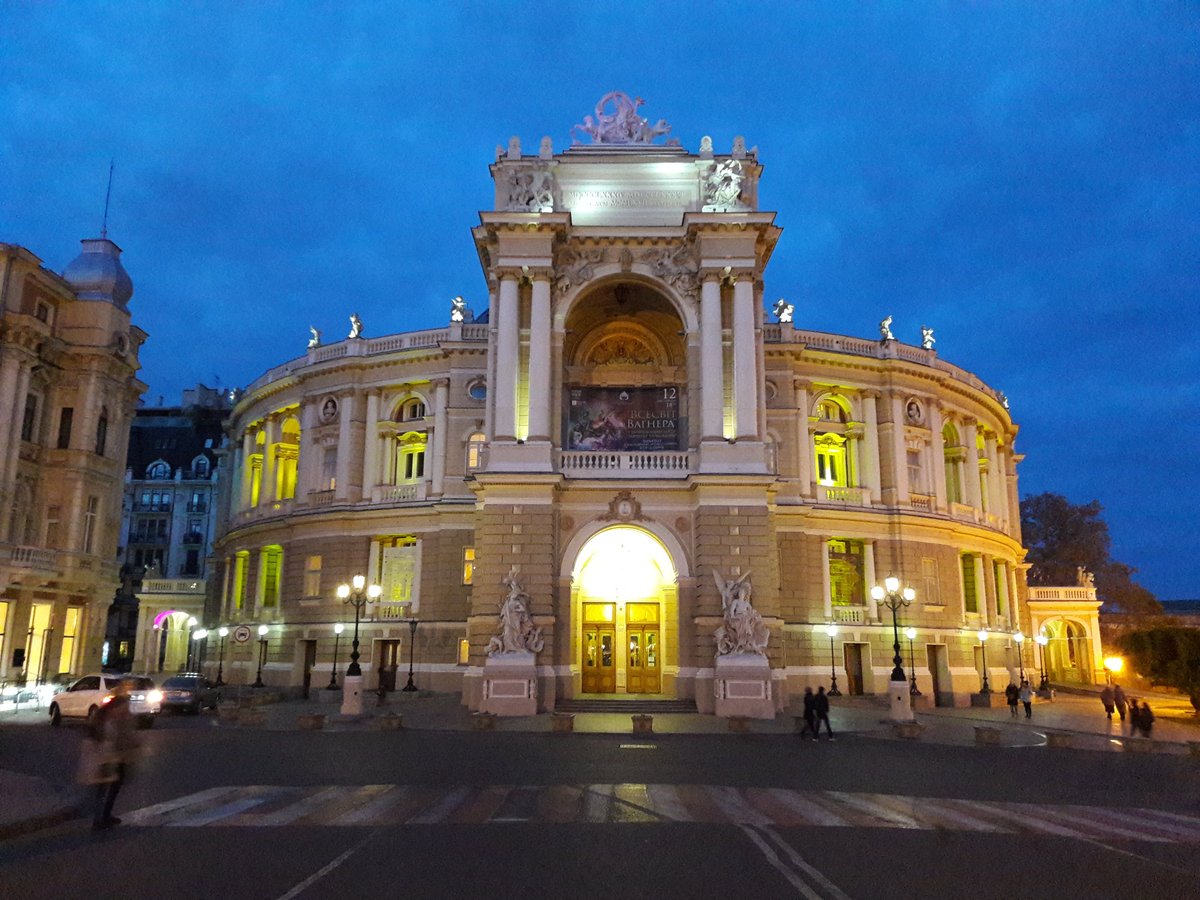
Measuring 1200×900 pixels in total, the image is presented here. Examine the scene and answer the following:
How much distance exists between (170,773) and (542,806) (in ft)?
25.2

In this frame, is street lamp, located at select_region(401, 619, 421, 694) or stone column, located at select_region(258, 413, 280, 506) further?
stone column, located at select_region(258, 413, 280, 506)

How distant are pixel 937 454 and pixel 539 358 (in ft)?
84.2

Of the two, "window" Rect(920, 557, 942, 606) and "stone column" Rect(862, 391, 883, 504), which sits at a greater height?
Answer: "stone column" Rect(862, 391, 883, 504)

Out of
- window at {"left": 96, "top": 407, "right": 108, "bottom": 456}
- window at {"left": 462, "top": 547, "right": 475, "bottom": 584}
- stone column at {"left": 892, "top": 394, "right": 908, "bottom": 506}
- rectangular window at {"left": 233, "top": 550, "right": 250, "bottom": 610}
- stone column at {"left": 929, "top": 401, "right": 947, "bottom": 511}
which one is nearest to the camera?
window at {"left": 462, "top": 547, "right": 475, "bottom": 584}

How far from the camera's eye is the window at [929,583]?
150 ft

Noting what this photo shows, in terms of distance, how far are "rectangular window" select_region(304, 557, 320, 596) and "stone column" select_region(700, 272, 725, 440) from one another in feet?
81.8

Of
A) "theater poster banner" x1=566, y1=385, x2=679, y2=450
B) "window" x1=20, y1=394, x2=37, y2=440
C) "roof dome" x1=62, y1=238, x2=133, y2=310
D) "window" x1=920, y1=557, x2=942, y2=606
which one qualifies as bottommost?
"window" x1=920, y1=557, x2=942, y2=606

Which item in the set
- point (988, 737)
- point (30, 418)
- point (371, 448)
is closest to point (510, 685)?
point (988, 737)

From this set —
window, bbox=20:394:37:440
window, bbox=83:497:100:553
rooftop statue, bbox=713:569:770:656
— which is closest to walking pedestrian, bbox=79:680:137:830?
rooftop statue, bbox=713:569:770:656

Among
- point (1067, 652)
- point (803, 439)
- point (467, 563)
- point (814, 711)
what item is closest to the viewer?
point (814, 711)

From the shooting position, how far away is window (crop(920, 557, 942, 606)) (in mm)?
45812

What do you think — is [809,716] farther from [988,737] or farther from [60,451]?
[60,451]

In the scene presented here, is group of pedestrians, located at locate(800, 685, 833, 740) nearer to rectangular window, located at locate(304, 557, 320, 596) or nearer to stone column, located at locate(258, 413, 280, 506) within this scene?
rectangular window, located at locate(304, 557, 320, 596)

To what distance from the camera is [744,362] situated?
34.0 meters
